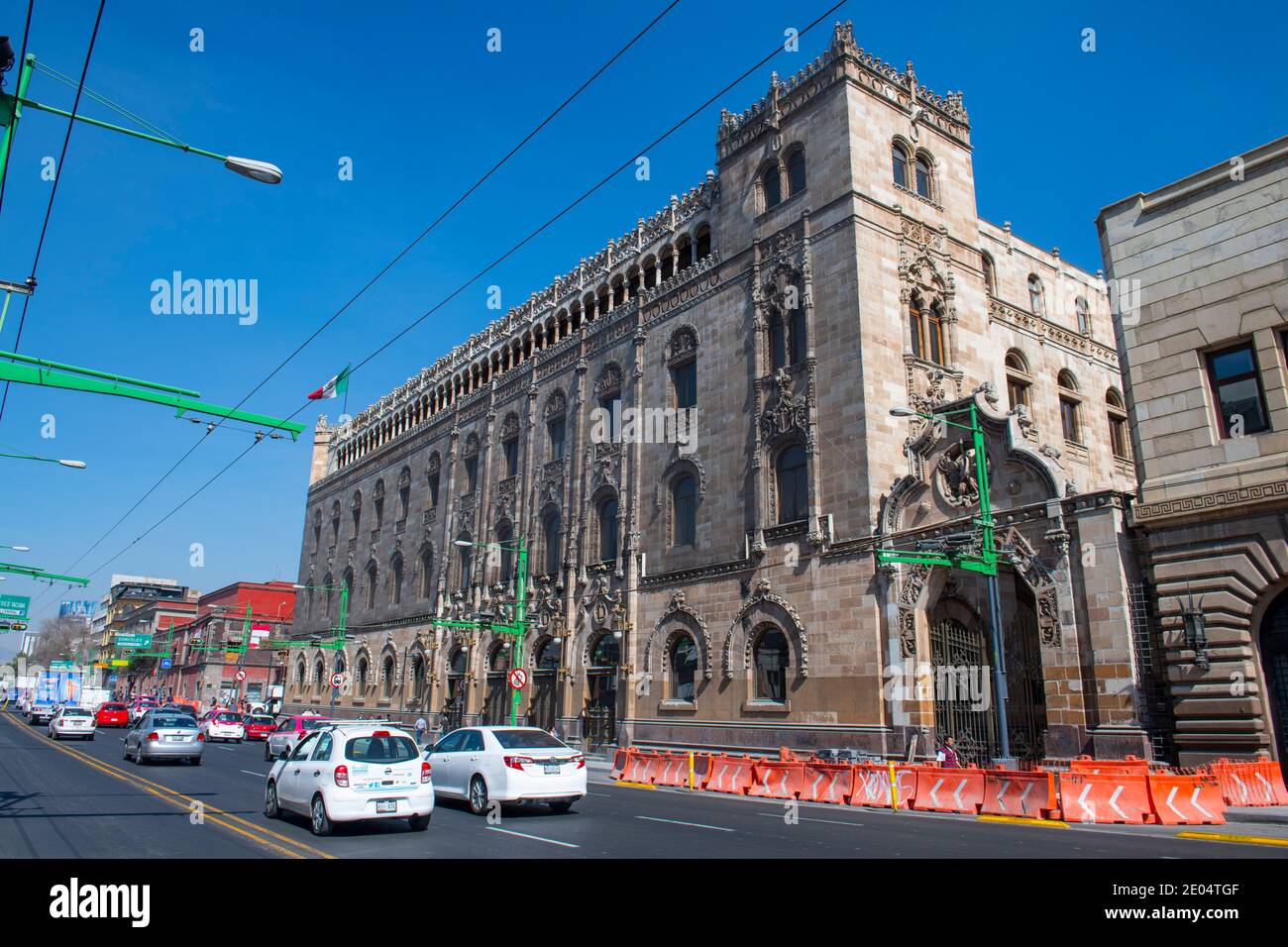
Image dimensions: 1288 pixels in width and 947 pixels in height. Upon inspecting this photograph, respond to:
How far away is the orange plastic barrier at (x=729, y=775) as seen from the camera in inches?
878

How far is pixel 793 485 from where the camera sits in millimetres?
28859

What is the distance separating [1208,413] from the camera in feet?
64.3

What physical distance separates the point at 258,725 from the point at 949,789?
40.2m

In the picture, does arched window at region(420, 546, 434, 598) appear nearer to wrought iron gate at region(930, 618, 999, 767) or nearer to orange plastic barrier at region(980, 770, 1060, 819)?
wrought iron gate at region(930, 618, 999, 767)

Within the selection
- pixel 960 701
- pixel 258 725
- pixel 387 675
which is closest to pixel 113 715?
pixel 258 725

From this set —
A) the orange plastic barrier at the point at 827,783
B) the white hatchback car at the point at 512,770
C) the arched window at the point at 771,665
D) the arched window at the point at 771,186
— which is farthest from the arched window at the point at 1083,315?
the white hatchback car at the point at 512,770

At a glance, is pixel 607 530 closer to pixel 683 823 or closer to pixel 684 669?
pixel 684 669

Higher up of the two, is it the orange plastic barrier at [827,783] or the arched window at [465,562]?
the arched window at [465,562]

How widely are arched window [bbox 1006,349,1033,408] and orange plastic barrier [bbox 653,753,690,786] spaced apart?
1959cm

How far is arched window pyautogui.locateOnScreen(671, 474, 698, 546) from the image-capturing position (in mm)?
32750

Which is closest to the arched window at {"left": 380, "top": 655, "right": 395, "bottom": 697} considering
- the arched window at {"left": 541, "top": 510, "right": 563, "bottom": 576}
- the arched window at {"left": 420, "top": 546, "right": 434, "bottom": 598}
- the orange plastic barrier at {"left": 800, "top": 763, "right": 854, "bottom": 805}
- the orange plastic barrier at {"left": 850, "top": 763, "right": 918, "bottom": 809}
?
the arched window at {"left": 420, "top": 546, "right": 434, "bottom": 598}

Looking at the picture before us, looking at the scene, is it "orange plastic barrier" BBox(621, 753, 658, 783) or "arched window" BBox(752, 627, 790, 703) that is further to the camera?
"arched window" BBox(752, 627, 790, 703)

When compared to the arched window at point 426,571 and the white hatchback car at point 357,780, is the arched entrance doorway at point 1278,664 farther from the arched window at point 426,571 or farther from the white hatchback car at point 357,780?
the arched window at point 426,571

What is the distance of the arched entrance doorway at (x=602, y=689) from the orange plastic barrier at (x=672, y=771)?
8968 millimetres
